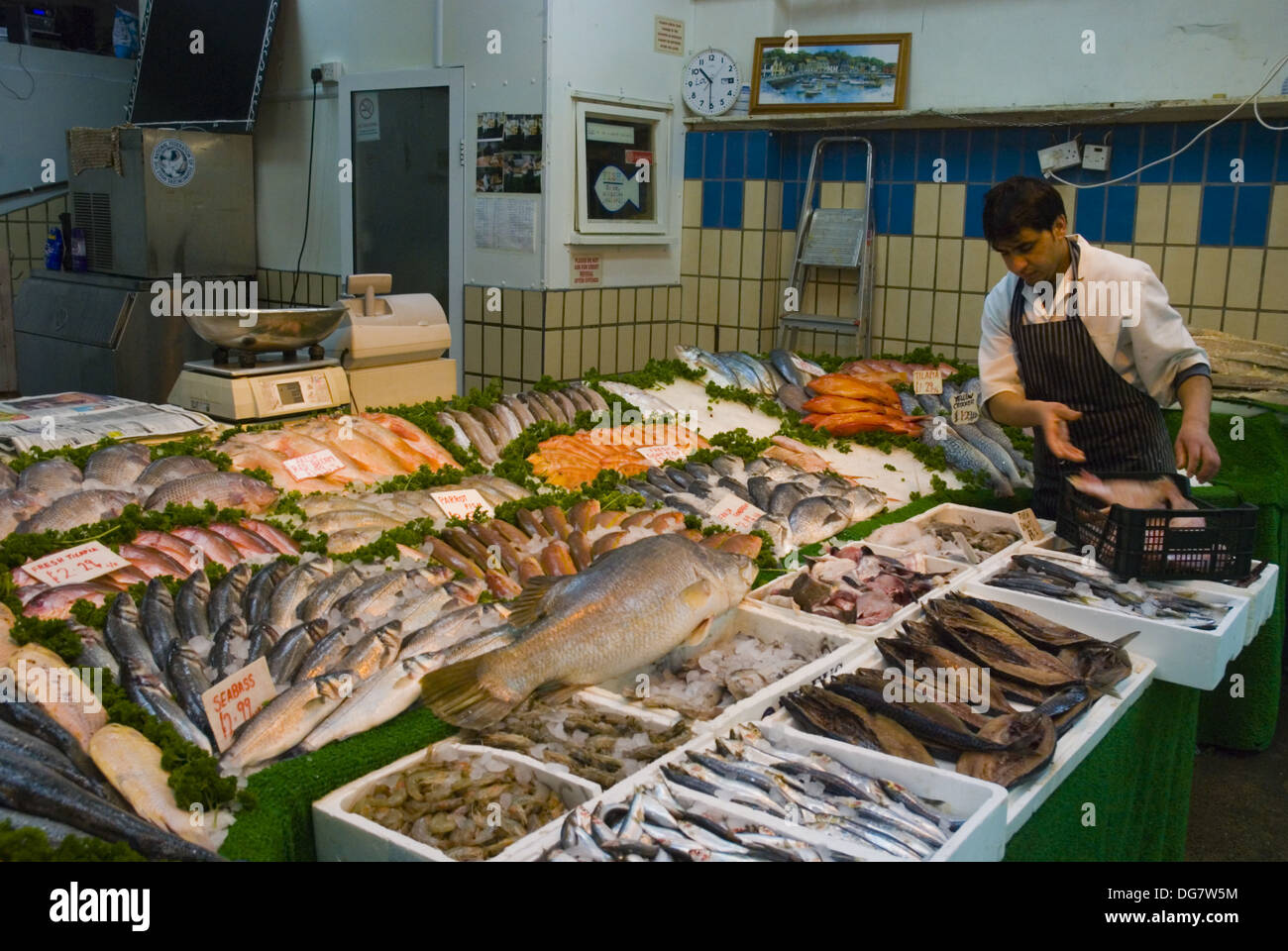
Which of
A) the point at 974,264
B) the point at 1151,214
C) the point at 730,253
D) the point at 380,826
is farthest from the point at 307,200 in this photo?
the point at 380,826

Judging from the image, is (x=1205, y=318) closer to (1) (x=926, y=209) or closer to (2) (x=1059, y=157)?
(2) (x=1059, y=157)

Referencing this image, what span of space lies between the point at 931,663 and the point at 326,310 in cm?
349

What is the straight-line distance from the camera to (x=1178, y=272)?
680 centimetres

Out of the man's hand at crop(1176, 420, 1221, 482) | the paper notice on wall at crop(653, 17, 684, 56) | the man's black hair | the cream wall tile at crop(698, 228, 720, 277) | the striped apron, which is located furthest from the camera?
the cream wall tile at crop(698, 228, 720, 277)

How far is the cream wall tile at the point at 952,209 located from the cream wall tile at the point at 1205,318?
5.09ft

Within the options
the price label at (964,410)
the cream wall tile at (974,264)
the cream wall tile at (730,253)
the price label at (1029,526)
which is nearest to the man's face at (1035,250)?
the price label at (1029,526)

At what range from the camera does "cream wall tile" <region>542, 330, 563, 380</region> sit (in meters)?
7.61

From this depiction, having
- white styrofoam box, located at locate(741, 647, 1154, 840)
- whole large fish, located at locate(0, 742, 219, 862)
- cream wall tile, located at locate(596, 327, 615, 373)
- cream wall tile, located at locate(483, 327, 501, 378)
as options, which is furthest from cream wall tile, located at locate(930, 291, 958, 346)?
whole large fish, located at locate(0, 742, 219, 862)

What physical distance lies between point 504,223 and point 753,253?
1.85 m

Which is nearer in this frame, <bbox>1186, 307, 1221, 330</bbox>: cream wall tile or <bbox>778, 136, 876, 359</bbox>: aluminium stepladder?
<bbox>1186, 307, 1221, 330</bbox>: cream wall tile

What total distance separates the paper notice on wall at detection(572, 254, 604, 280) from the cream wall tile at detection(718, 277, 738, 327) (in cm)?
102

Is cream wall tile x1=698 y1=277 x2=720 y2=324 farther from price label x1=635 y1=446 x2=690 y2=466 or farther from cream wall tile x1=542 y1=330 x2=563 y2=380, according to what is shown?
price label x1=635 y1=446 x2=690 y2=466

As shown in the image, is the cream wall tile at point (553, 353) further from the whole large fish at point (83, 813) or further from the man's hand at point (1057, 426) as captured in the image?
the whole large fish at point (83, 813)
